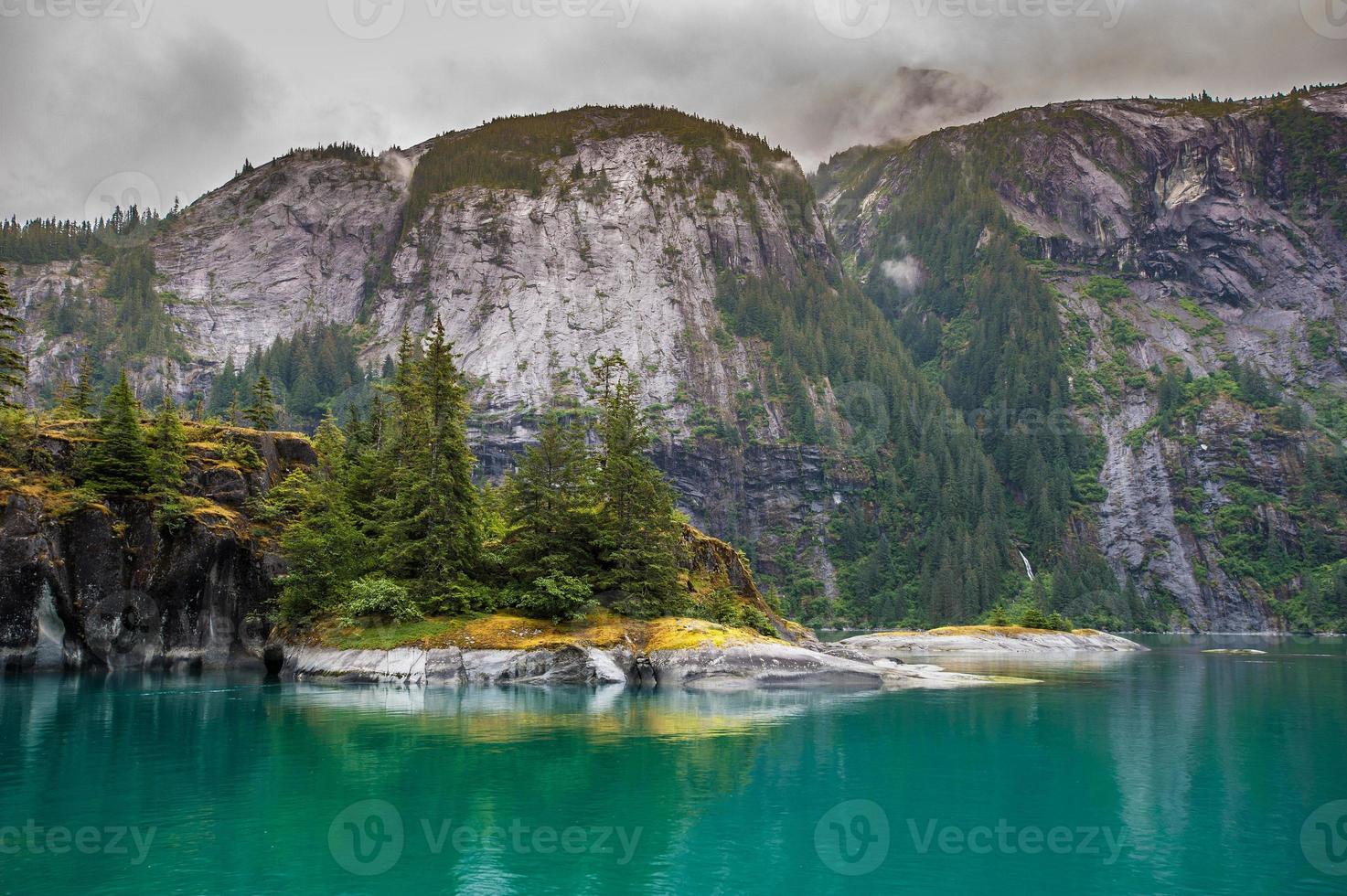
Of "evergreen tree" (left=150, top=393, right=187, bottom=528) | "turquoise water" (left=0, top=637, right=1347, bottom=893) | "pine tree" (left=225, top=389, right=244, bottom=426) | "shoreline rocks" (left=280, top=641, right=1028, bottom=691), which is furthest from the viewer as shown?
"pine tree" (left=225, top=389, right=244, bottom=426)

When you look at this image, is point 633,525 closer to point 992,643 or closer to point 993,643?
point 992,643

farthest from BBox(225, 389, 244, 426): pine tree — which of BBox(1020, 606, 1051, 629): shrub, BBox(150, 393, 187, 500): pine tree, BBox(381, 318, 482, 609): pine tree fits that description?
BBox(1020, 606, 1051, 629): shrub

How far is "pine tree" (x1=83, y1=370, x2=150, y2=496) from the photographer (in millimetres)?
60062

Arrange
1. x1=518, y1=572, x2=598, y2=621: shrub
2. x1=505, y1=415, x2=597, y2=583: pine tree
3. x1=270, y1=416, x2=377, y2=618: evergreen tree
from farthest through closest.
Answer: x1=270, y1=416, x2=377, y2=618: evergreen tree → x1=505, y1=415, x2=597, y2=583: pine tree → x1=518, y1=572, x2=598, y2=621: shrub

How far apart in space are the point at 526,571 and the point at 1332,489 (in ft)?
671

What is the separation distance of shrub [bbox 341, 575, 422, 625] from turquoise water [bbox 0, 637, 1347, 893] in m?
11.1

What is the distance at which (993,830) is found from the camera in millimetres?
20531

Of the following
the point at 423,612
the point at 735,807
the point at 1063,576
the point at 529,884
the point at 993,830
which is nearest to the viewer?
the point at 529,884

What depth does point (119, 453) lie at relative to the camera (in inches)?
2403

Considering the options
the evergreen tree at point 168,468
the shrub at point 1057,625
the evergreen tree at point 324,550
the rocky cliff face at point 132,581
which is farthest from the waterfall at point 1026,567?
the evergreen tree at point 168,468

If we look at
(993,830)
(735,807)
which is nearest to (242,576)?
(735,807)

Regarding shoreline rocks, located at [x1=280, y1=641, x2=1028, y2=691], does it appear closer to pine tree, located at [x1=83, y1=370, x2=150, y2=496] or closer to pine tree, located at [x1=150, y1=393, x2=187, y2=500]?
pine tree, located at [x1=150, y1=393, x2=187, y2=500]

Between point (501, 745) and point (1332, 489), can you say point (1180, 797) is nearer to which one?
point (501, 745)

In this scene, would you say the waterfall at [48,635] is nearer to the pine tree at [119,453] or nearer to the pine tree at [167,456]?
the pine tree at [119,453]
